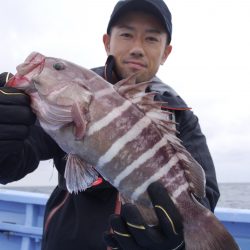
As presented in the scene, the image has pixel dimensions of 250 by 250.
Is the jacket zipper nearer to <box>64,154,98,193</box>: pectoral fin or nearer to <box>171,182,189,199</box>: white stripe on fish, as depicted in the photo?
<box>64,154,98,193</box>: pectoral fin

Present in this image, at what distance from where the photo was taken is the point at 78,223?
2.68 m

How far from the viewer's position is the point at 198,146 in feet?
9.39

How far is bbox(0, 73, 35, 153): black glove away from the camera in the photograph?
83.3 inches

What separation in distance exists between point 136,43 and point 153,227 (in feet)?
5.42

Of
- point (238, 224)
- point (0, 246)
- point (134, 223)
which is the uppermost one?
point (134, 223)

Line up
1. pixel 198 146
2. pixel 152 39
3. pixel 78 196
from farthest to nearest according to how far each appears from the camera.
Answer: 1. pixel 152 39
2. pixel 198 146
3. pixel 78 196

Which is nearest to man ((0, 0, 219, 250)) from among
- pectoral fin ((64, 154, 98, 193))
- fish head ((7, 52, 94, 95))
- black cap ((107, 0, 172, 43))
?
black cap ((107, 0, 172, 43))

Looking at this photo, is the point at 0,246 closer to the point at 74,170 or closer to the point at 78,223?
the point at 78,223

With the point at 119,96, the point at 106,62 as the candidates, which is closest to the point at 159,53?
the point at 106,62

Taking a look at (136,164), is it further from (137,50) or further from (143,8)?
(143,8)

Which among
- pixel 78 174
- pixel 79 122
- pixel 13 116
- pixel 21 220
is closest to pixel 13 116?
pixel 13 116

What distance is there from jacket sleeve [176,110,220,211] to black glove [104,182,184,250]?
0.60 metres

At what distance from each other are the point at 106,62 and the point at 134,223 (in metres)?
1.53

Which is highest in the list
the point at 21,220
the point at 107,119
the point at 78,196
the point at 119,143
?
the point at 107,119
